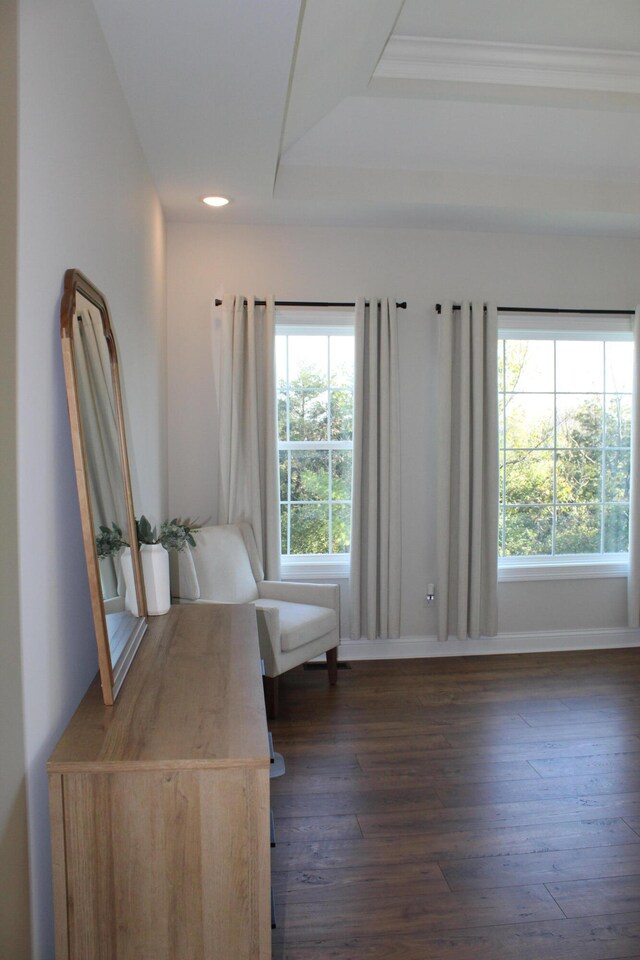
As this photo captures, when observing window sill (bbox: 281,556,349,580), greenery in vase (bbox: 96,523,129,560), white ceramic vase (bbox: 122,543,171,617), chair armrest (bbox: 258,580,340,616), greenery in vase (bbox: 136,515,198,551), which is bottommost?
chair armrest (bbox: 258,580,340,616)

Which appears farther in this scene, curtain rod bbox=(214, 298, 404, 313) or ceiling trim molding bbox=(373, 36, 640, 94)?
curtain rod bbox=(214, 298, 404, 313)

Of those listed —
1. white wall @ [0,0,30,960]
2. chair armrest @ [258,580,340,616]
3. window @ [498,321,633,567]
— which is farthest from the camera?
window @ [498,321,633,567]

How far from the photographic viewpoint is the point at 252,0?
2.03 metres

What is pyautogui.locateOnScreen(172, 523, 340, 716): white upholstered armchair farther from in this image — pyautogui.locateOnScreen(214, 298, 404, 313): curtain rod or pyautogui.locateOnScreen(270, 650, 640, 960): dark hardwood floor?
pyautogui.locateOnScreen(214, 298, 404, 313): curtain rod

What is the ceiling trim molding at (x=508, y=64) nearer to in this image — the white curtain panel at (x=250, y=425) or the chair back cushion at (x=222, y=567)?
the white curtain panel at (x=250, y=425)

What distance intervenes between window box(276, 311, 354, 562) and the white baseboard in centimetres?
62

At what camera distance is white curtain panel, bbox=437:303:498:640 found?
445 centimetres

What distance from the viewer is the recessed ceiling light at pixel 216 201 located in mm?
3893

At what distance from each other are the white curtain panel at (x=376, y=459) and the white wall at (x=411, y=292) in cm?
20

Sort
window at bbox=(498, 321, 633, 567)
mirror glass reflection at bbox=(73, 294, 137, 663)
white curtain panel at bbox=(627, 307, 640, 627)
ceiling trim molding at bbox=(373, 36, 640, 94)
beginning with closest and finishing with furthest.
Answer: mirror glass reflection at bbox=(73, 294, 137, 663)
ceiling trim molding at bbox=(373, 36, 640, 94)
white curtain panel at bbox=(627, 307, 640, 627)
window at bbox=(498, 321, 633, 567)

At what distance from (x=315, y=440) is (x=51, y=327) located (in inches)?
122

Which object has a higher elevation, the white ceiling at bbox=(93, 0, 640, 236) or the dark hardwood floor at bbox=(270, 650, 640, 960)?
the white ceiling at bbox=(93, 0, 640, 236)

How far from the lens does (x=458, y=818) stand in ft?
8.76

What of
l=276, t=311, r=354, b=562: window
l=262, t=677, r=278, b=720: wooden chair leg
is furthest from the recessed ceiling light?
l=262, t=677, r=278, b=720: wooden chair leg
